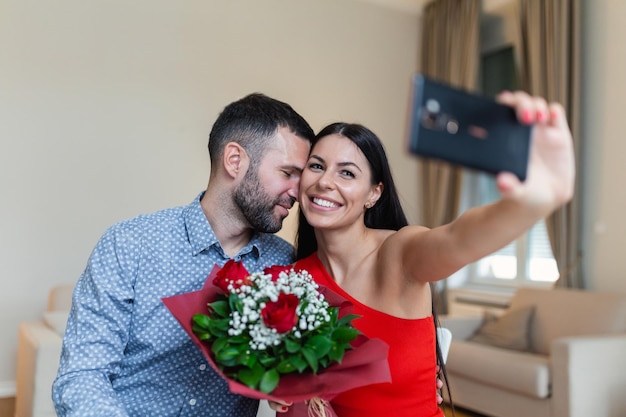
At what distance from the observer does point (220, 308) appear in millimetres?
1232

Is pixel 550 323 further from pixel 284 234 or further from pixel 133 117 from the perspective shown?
pixel 133 117

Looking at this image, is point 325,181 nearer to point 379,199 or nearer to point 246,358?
point 379,199

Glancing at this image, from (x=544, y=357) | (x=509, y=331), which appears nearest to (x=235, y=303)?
(x=544, y=357)

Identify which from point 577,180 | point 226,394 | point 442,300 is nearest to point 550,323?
point 577,180

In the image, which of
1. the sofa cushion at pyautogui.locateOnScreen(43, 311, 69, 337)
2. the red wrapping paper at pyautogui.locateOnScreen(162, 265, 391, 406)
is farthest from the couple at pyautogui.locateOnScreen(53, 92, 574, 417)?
the sofa cushion at pyautogui.locateOnScreen(43, 311, 69, 337)

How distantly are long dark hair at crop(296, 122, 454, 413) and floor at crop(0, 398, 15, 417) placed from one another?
341 cm

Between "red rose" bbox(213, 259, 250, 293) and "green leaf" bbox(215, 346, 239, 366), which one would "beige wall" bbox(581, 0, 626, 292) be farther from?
"green leaf" bbox(215, 346, 239, 366)

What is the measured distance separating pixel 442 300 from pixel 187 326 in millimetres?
5284

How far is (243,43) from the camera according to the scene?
18.7 feet

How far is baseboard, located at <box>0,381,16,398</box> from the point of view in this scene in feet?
15.7

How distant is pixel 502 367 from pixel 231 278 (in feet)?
10.2

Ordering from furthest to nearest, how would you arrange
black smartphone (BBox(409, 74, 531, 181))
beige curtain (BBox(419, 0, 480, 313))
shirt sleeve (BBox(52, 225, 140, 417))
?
1. beige curtain (BBox(419, 0, 480, 313))
2. shirt sleeve (BBox(52, 225, 140, 417))
3. black smartphone (BBox(409, 74, 531, 181))

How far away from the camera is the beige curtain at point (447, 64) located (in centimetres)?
589

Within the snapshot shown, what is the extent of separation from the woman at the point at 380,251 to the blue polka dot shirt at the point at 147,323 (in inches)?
12.8
